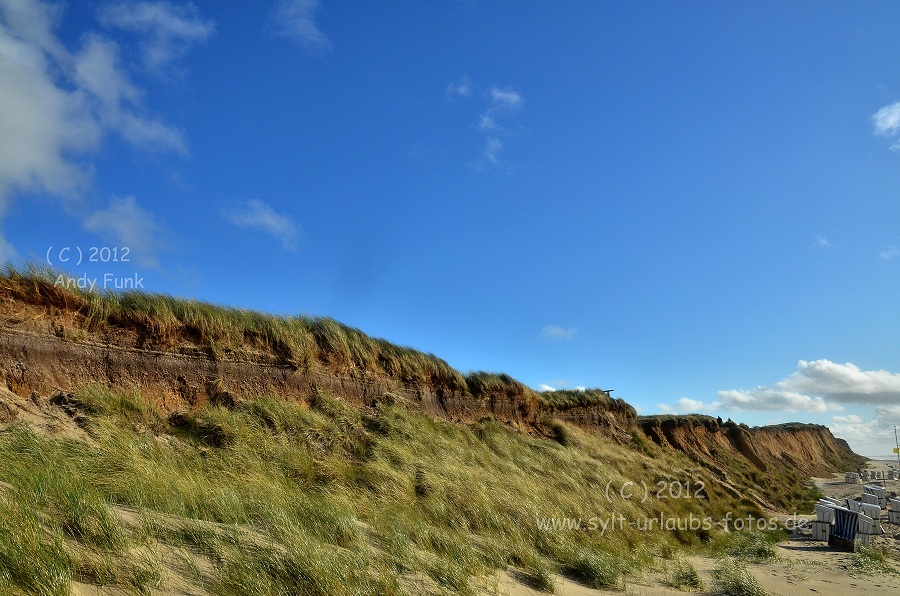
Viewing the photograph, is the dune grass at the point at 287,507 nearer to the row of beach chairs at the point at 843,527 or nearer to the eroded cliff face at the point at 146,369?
the eroded cliff face at the point at 146,369

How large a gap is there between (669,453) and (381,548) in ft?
86.8

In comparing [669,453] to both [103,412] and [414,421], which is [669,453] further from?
[103,412]

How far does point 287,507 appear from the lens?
666 centimetres

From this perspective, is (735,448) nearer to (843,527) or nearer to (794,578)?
(843,527)

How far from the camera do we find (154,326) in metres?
9.98

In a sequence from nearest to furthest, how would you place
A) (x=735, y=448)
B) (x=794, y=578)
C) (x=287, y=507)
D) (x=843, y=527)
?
(x=287, y=507) < (x=794, y=578) < (x=843, y=527) < (x=735, y=448)

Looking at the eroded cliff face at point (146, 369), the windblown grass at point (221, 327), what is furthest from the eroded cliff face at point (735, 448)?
the eroded cliff face at point (146, 369)

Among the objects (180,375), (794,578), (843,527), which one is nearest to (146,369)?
(180,375)

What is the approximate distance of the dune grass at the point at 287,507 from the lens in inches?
168

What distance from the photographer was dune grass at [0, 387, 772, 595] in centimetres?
427

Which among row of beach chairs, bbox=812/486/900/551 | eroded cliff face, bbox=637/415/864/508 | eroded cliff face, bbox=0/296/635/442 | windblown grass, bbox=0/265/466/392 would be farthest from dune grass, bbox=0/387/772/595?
A: eroded cliff face, bbox=637/415/864/508

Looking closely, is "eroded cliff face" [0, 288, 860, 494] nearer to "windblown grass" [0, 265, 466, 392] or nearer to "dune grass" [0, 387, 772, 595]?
"windblown grass" [0, 265, 466, 392]

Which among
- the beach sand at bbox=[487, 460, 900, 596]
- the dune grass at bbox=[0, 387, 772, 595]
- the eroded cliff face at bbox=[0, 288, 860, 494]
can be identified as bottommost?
the beach sand at bbox=[487, 460, 900, 596]

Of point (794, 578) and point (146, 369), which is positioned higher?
point (146, 369)
